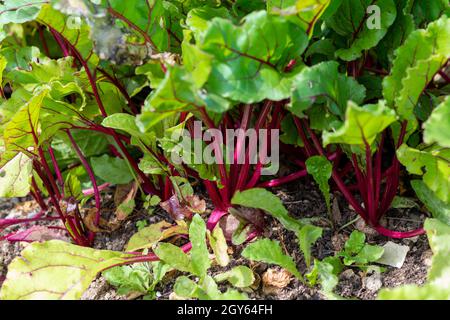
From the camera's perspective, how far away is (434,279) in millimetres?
1197

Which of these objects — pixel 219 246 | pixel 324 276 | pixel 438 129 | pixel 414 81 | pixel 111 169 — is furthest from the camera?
pixel 111 169

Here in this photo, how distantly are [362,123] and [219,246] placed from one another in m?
0.48

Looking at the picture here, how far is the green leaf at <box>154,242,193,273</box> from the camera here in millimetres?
1321

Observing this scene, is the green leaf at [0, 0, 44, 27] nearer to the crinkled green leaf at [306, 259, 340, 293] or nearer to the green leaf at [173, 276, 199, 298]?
the green leaf at [173, 276, 199, 298]

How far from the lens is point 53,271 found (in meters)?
1.29

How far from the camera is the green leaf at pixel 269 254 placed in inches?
50.3

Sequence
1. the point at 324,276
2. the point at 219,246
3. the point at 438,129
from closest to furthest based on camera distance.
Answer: the point at 438,129
the point at 324,276
the point at 219,246

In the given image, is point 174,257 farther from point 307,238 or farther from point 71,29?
point 71,29

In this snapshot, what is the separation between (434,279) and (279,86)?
0.52 meters

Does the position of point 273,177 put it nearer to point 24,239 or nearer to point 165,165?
point 165,165

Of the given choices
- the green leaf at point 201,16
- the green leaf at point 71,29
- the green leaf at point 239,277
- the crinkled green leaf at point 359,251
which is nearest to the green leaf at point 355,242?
the crinkled green leaf at point 359,251

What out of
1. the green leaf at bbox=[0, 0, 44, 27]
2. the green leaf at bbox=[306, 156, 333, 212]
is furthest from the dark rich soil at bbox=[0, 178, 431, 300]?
the green leaf at bbox=[0, 0, 44, 27]

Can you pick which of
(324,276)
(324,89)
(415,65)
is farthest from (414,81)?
(324,276)

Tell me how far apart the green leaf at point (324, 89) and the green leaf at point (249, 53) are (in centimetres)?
3
